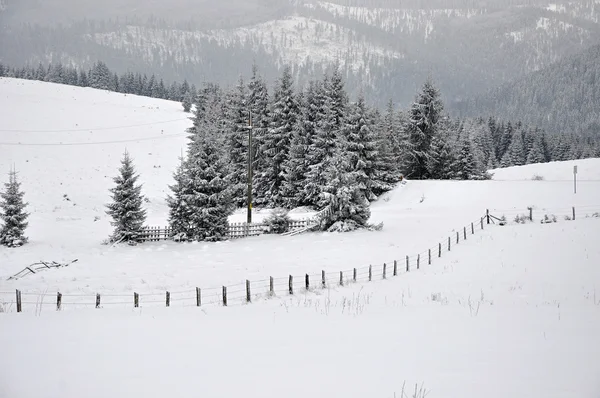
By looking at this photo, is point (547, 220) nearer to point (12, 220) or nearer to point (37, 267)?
point (37, 267)

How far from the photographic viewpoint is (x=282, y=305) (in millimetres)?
13648

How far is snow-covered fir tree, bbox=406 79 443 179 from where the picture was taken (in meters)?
50.5

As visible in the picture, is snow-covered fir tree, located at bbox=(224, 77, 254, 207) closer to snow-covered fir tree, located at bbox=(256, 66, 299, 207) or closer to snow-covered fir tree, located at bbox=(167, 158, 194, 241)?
snow-covered fir tree, located at bbox=(256, 66, 299, 207)

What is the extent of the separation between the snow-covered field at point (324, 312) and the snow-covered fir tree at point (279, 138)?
37.5 ft

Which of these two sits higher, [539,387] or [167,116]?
[167,116]

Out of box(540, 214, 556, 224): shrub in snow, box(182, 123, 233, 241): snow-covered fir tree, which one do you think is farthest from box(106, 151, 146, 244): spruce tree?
box(540, 214, 556, 224): shrub in snow

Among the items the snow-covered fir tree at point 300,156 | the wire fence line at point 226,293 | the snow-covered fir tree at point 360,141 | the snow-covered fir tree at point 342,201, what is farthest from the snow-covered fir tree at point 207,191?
the snow-covered fir tree at point 360,141

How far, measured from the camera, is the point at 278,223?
32.4m

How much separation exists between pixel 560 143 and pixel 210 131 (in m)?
112

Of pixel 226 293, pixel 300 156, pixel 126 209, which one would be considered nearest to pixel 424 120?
pixel 300 156

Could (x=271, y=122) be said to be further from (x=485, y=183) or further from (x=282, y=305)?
(x=282, y=305)

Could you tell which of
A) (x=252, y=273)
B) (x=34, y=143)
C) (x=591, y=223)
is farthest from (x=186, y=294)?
(x=34, y=143)

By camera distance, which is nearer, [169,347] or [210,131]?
[169,347]

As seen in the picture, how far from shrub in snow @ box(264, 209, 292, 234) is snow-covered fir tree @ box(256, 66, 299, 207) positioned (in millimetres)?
11451
